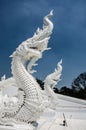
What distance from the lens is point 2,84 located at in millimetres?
7898

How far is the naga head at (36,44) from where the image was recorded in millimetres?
6480

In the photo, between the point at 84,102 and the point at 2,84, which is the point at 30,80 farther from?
the point at 84,102

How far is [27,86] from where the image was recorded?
6293 mm

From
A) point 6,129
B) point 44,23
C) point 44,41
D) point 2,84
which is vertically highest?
point 44,23

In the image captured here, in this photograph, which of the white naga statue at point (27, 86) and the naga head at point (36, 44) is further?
the naga head at point (36, 44)

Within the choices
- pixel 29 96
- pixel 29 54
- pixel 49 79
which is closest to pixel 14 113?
pixel 29 96

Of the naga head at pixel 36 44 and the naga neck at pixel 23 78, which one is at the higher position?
the naga head at pixel 36 44

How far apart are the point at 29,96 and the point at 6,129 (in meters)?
0.82

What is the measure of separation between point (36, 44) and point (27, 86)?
3.00 ft

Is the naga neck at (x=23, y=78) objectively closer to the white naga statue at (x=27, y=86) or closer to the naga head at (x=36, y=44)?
the white naga statue at (x=27, y=86)

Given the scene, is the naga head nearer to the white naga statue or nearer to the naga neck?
the white naga statue

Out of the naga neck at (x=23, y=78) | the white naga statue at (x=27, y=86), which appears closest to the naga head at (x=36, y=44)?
the white naga statue at (x=27, y=86)

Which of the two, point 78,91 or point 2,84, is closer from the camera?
point 2,84

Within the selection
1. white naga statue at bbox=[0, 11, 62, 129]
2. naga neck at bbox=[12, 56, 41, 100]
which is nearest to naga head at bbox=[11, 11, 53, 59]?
white naga statue at bbox=[0, 11, 62, 129]
